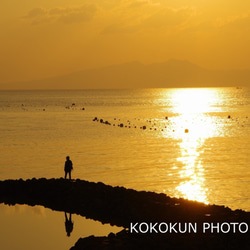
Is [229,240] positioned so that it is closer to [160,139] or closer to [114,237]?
[114,237]

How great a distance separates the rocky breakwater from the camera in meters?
17.9

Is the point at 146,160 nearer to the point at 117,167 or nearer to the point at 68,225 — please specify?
the point at 117,167

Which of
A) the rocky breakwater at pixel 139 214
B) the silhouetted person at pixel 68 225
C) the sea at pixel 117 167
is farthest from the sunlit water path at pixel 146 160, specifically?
the silhouetted person at pixel 68 225

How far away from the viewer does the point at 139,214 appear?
2462 cm

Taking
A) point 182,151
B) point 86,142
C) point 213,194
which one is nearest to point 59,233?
point 213,194

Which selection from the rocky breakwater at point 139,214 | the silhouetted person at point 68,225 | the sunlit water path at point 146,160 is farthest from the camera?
the sunlit water path at point 146,160

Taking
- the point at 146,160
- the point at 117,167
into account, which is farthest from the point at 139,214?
the point at 146,160

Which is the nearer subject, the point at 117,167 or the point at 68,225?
the point at 68,225

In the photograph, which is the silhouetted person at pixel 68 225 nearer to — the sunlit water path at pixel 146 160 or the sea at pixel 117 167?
the sea at pixel 117 167

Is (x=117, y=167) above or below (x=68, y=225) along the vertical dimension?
above

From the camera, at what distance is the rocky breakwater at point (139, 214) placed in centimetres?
1792

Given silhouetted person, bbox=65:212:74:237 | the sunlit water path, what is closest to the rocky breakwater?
silhouetted person, bbox=65:212:74:237

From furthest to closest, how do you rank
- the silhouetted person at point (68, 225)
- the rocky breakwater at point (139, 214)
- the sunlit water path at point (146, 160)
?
1. the sunlit water path at point (146, 160)
2. the silhouetted person at point (68, 225)
3. the rocky breakwater at point (139, 214)

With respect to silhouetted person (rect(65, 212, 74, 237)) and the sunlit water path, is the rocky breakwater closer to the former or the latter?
silhouetted person (rect(65, 212, 74, 237))
